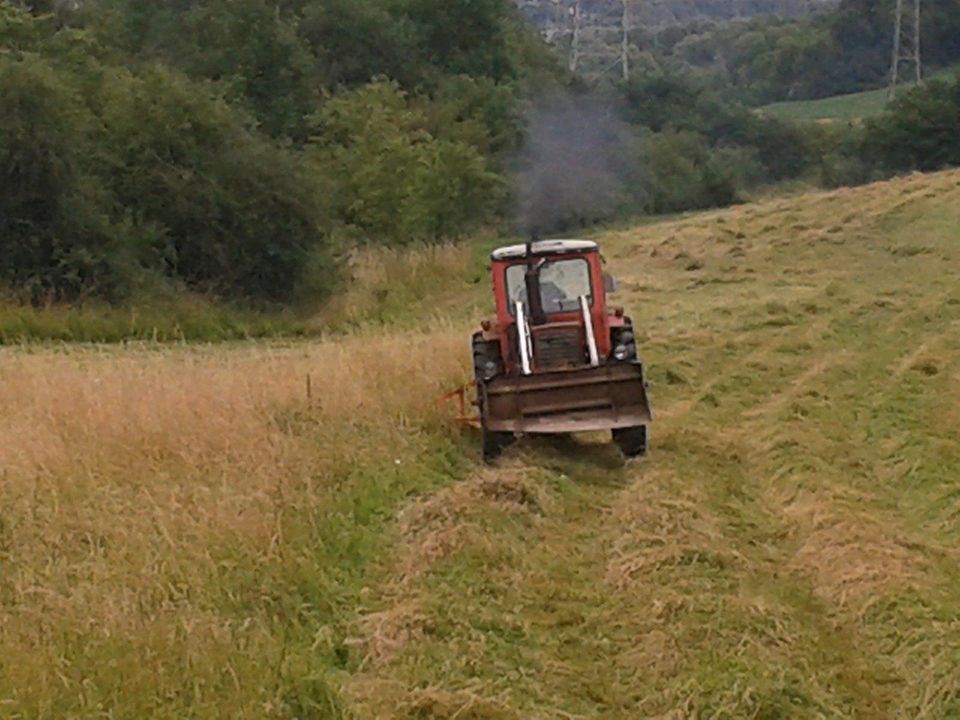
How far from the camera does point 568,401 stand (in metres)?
8.30

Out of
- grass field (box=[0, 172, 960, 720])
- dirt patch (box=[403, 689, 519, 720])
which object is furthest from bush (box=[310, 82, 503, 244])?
dirt patch (box=[403, 689, 519, 720])

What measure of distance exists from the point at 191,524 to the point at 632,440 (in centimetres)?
371

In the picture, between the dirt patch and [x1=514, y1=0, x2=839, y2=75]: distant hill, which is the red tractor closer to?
the dirt patch

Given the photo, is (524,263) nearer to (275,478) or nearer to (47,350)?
(275,478)

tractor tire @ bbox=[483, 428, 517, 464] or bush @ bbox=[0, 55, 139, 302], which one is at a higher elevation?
bush @ bbox=[0, 55, 139, 302]

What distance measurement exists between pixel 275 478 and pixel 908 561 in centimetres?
320

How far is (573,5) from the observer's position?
2554 inches

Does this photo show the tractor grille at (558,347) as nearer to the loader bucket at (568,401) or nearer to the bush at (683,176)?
the loader bucket at (568,401)

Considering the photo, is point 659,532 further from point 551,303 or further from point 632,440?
point 551,303

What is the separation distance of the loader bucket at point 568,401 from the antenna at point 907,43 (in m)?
48.4

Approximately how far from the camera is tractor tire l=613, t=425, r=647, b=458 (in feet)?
27.7

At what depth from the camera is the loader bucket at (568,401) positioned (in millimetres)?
8219

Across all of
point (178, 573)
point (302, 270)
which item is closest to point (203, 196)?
point (302, 270)

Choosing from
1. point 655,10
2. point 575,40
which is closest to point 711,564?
point 575,40
